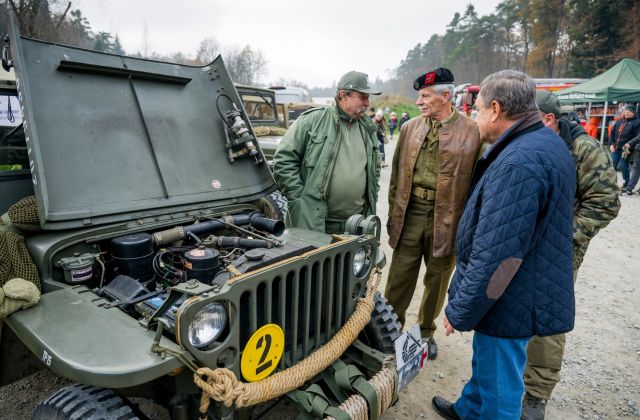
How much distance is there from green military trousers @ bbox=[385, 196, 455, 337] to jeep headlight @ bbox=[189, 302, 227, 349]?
72.3 inches

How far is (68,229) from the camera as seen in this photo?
217 cm

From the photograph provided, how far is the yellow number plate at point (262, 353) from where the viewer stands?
1729 mm

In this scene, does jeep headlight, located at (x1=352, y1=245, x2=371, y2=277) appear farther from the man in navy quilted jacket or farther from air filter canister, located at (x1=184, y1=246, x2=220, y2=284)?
air filter canister, located at (x1=184, y1=246, x2=220, y2=284)

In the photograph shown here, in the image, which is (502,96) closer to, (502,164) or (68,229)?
(502,164)

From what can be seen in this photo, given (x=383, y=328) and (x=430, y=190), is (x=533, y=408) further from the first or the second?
(x=430, y=190)

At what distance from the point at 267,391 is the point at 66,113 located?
1815mm

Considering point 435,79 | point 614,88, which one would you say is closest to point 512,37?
point 614,88

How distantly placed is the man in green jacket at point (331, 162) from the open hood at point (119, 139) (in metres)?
0.23

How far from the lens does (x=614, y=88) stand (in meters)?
12.8

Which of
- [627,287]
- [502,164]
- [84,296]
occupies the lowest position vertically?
[627,287]

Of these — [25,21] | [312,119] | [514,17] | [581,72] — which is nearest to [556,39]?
[514,17]

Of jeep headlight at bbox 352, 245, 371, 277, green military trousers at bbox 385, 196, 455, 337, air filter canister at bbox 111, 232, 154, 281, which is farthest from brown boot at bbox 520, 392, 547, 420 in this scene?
air filter canister at bbox 111, 232, 154, 281

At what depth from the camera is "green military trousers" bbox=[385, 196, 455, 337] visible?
10.3 feet

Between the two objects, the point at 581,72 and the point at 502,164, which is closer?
the point at 502,164
